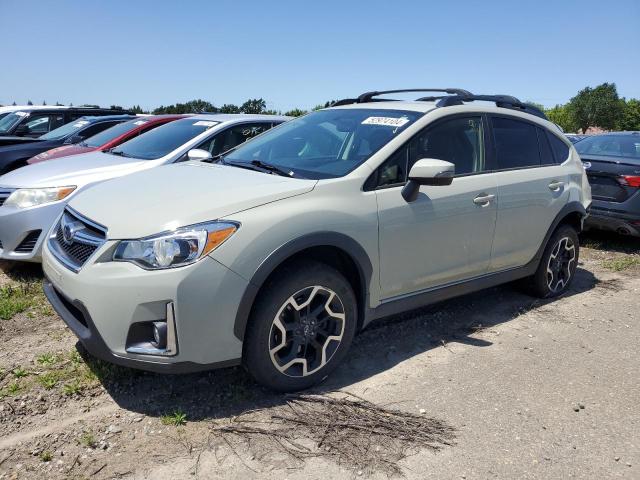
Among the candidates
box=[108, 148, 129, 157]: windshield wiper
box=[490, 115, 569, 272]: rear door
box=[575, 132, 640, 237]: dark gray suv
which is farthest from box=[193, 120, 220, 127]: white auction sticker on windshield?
box=[575, 132, 640, 237]: dark gray suv

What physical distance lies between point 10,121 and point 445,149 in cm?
890

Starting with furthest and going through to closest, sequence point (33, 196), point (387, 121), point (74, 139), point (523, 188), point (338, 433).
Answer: point (74, 139) → point (33, 196) → point (523, 188) → point (387, 121) → point (338, 433)

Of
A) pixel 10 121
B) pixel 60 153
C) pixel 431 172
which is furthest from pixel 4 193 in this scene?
pixel 10 121

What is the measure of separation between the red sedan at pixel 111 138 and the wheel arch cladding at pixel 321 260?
4335 millimetres

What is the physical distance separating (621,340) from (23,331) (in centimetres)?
454

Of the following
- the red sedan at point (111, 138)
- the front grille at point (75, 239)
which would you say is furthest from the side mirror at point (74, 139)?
the front grille at point (75, 239)

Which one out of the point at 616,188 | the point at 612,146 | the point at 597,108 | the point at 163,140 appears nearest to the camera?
the point at 163,140

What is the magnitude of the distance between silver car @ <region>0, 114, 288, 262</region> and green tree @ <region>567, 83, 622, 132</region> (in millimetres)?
59511

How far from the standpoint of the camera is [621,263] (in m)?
6.50

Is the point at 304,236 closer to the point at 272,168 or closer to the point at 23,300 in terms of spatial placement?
the point at 272,168

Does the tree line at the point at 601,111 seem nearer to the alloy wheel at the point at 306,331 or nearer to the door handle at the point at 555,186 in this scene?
the door handle at the point at 555,186

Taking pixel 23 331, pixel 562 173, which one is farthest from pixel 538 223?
pixel 23 331

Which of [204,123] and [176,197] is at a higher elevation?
[204,123]

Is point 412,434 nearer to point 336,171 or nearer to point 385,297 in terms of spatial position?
point 385,297
